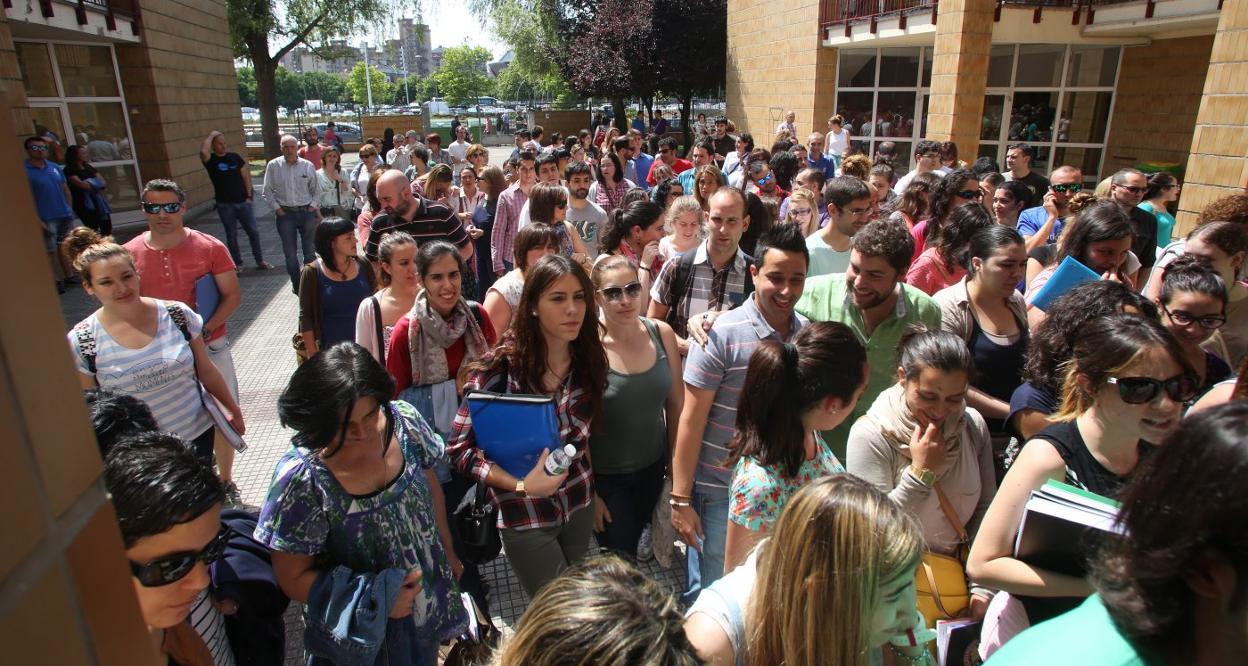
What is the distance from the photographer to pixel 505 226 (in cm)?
684

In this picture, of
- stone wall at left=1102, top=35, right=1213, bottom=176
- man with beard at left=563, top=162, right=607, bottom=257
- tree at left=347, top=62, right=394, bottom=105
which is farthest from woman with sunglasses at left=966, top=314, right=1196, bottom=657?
tree at left=347, top=62, right=394, bottom=105

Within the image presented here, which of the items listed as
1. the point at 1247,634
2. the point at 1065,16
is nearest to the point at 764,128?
the point at 1065,16

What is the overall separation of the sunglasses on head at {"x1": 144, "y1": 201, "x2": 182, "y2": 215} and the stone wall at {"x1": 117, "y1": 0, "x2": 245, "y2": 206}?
40.9ft

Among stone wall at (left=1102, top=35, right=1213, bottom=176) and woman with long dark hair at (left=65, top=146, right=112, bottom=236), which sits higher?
stone wall at (left=1102, top=35, right=1213, bottom=176)

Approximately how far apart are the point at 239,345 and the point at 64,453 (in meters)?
8.03

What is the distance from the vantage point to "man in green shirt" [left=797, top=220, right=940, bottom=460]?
3211 mm

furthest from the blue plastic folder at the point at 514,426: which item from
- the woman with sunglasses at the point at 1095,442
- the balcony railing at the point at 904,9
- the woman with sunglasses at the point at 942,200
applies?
the balcony railing at the point at 904,9

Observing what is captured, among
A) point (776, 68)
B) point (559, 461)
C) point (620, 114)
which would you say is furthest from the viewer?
point (620, 114)

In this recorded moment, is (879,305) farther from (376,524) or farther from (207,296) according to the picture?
(207,296)

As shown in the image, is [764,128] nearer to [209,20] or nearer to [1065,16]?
[1065,16]

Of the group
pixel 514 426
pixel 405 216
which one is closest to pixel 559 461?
pixel 514 426

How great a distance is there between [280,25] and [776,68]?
16.6 meters

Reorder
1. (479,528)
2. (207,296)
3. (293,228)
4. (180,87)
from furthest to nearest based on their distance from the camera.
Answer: (180,87), (293,228), (207,296), (479,528)

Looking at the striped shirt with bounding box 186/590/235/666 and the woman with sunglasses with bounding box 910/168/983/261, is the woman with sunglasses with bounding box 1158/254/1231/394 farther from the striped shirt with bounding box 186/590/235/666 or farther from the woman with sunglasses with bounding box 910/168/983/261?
the striped shirt with bounding box 186/590/235/666
